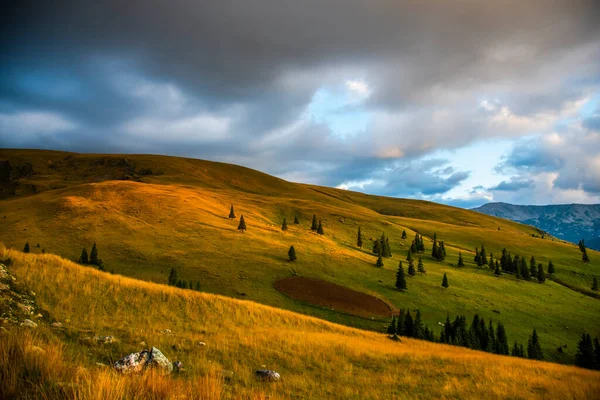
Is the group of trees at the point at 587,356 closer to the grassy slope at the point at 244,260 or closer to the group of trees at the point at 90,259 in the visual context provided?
the grassy slope at the point at 244,260

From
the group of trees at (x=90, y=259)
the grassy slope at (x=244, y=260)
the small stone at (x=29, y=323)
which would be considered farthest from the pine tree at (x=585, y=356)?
the group of trees at (x=90, y=259)

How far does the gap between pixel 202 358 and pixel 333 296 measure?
59855 millimetres

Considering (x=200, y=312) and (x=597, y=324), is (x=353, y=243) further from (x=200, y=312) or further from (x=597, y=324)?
(x=200, y=312)

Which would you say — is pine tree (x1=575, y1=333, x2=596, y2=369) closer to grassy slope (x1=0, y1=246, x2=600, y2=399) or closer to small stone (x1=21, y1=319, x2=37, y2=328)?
grassy slope (x1=0, y1=246, x2=600, y2=399)

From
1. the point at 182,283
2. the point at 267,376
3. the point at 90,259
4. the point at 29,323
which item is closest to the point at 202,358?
the point at 267,376

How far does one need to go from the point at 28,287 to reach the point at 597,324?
12039 cm

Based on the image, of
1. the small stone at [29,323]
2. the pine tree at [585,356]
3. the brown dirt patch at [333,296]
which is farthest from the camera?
the brown dirt patch at [333,296]

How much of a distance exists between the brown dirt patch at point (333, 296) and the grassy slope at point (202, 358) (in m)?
46.3

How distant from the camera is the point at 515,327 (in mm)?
76688

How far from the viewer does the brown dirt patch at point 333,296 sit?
64.8 metres

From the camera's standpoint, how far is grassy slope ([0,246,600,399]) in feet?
17.6

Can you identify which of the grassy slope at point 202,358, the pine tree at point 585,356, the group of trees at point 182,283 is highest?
the grassy slope at point 202,358

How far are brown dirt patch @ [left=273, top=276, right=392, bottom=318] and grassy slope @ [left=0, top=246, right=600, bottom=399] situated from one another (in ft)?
152

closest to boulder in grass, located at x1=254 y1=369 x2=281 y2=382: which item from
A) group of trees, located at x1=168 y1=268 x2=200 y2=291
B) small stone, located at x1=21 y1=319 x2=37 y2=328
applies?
small stone, located at x1=21 y1=319 x2=37 y2=328
